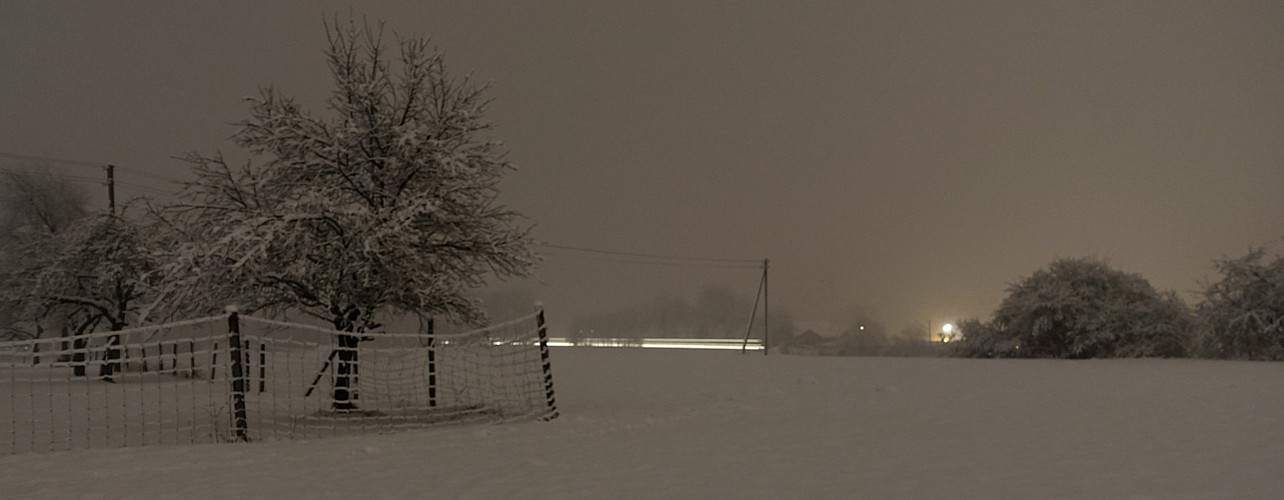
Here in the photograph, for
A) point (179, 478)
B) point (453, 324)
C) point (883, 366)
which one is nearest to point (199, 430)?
point (453, 324)

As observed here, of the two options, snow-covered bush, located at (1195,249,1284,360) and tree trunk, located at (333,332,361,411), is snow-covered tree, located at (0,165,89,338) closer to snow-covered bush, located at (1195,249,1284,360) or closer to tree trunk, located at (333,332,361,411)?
tree trunk, located at (333,332,361,411)

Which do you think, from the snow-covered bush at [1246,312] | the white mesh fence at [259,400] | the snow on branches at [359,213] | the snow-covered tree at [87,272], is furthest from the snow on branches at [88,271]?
the snow-covered bush at [1246,312]

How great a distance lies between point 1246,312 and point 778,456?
2530 centimetres

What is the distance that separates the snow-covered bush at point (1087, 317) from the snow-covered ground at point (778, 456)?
15.6m

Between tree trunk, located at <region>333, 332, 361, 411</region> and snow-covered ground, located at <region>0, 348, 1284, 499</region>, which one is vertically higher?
tree trunk, located at <region>333, 332, 361, 411</region>

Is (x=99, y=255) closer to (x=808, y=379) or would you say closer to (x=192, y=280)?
(x=192, y=280)

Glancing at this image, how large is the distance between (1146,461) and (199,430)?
11242 mm

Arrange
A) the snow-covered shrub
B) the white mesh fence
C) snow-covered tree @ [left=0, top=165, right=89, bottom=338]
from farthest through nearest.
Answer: the snow-covered shrub, snow-covered tree @ [left=0, top=165, right=89, bottom=338], the white mesh fence

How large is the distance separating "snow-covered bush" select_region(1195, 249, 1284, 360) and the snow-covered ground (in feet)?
49.2

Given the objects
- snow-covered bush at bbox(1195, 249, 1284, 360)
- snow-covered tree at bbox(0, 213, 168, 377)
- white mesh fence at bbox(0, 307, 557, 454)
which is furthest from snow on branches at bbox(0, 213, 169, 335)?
snow-covered bush at bbox(1195, 249, 1284, 360)

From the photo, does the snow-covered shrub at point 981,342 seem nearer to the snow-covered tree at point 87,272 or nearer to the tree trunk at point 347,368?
the tree trunk at point 347,368

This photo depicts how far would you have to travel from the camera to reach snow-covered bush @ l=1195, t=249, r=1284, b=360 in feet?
86.5

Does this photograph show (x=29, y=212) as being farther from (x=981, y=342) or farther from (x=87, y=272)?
(x=981, y=342)

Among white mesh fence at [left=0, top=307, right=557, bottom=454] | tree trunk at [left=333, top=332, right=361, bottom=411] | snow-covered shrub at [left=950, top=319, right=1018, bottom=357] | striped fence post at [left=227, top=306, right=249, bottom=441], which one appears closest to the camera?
striped fence post at [left=227, top=306, right=249, bottom=441]
